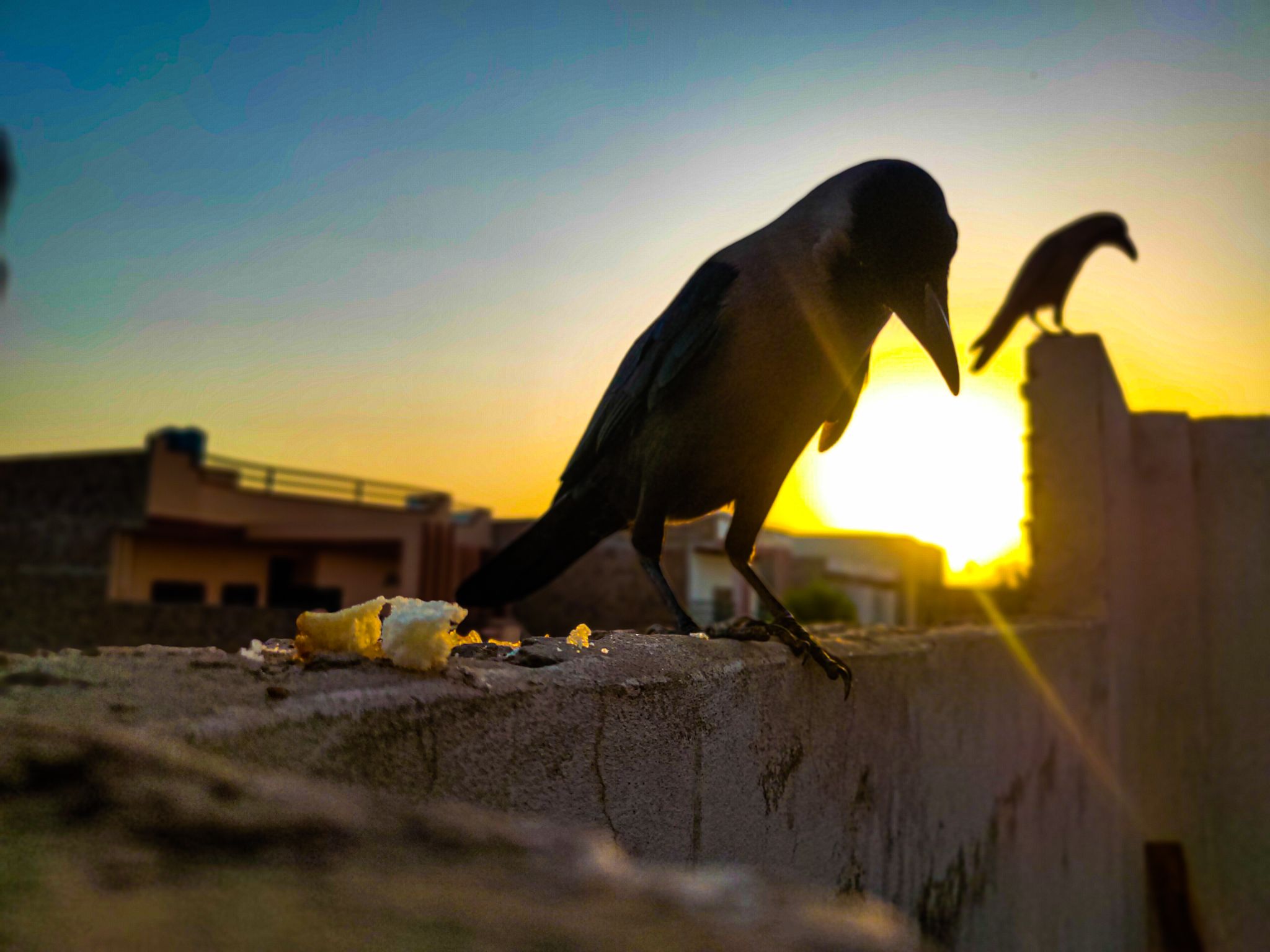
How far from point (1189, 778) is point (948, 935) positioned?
3.98 metres

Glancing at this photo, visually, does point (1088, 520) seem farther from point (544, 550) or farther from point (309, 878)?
point (309, 878)

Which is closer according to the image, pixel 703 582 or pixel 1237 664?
pixel 1237 664

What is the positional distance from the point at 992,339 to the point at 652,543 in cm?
566

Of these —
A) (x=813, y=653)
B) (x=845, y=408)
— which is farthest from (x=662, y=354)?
(x=813, y=653)

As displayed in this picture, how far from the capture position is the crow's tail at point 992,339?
704cm

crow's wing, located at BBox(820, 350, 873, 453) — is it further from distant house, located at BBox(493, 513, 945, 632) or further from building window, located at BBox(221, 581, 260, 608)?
building window, located at BBox(221, 581, 260, 608)

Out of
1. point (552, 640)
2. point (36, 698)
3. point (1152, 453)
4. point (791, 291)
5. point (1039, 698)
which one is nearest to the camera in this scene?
point (36, 698)

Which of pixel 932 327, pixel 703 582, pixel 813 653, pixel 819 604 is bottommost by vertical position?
pixel 813 653

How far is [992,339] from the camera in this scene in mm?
7277

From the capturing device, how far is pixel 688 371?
7.57 ft

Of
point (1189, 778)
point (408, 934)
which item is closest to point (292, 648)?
point (408, 934)

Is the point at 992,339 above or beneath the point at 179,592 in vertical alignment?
above

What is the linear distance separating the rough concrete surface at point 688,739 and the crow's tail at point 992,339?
4393 mm

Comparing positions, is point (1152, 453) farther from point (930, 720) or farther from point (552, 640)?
point (552, 640)
